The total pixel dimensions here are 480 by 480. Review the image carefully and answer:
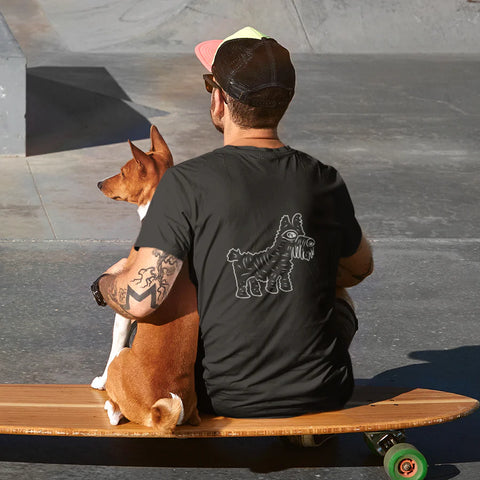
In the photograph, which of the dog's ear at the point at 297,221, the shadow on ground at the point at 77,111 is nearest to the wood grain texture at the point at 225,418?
the dog's ear at the point at 297,221

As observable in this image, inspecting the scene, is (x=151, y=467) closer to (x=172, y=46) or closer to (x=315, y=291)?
(x=315, y=291)

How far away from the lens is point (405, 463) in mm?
4223

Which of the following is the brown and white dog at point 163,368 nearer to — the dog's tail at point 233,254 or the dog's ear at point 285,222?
the dog's tail at point 233,254

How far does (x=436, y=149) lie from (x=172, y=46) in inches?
285

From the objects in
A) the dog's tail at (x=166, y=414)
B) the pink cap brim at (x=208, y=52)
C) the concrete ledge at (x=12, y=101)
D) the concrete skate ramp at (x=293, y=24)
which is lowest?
the concrete skate ramp at (x=293, y=24)

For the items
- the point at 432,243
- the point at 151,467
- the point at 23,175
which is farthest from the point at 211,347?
the point at 23,175

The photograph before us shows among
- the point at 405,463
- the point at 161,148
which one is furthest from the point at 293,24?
the point at 405,463

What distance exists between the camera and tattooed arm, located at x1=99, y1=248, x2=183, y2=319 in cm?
387

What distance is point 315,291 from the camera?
4008mm

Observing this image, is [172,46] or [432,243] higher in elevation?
[432,243]

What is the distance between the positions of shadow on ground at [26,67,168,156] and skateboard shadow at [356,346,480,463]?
594cm

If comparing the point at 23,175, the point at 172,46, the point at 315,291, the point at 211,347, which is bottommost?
the point at 172,46

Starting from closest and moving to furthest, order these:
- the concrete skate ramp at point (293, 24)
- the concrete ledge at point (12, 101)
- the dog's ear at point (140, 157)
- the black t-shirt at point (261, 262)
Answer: the black t-shirt at point (261, 262)
the dog's ear at point (140, 157)
the concrete ledge at point (12, 101)
the concrete skate ramp at point (293, 24)

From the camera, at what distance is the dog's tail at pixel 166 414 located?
3914 mm
